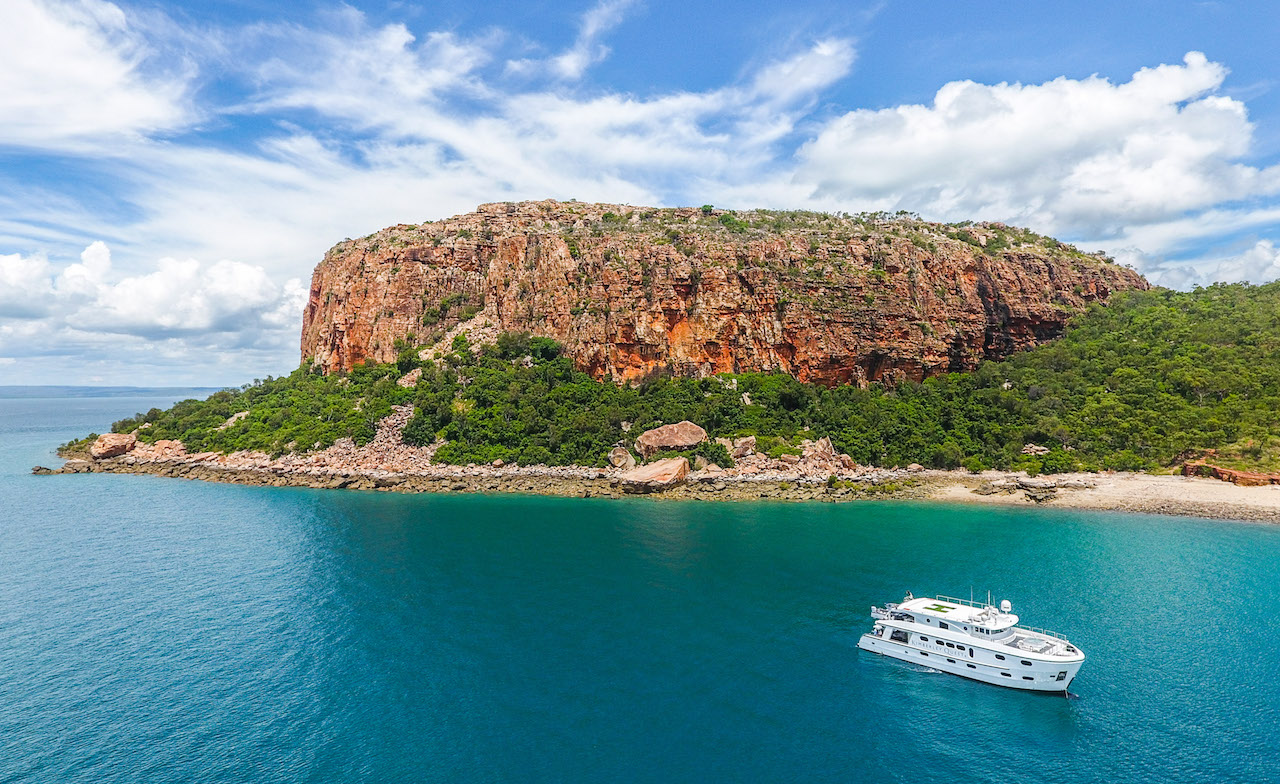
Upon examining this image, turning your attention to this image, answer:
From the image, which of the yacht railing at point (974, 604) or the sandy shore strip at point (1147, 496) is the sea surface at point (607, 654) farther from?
the sandy shore strip at point (1147, 496)

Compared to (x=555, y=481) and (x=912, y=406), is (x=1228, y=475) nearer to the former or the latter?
(x=912, y=406)

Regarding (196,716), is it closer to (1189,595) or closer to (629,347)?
(1189,595)

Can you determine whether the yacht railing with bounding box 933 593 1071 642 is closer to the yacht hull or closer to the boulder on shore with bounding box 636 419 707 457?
the yacht hull

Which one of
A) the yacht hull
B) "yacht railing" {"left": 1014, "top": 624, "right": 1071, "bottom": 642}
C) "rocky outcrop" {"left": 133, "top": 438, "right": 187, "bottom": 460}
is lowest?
the yacht hull

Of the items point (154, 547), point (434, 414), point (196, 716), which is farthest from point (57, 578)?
point (434, 414)

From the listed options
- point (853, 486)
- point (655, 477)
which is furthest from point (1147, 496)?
point (655, 477)

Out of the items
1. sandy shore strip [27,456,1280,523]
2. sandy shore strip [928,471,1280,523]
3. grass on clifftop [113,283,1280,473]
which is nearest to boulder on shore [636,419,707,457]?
grass on clifftop [113,283,1280,473]
